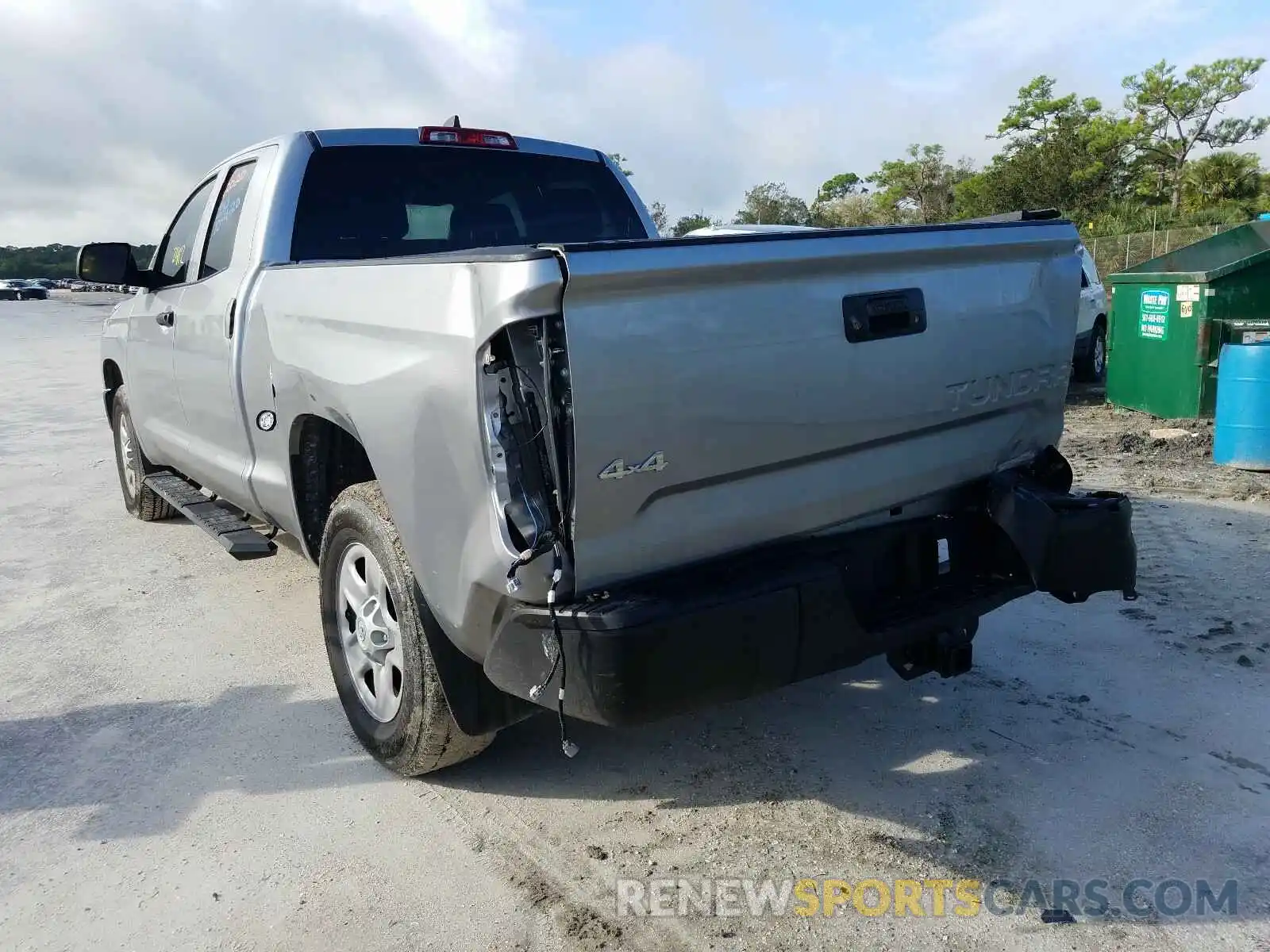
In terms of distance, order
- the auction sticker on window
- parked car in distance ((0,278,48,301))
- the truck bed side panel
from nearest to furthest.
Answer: the truck bed side panel
the auction sticker on window
parked car in distance ((0,278,48,301))

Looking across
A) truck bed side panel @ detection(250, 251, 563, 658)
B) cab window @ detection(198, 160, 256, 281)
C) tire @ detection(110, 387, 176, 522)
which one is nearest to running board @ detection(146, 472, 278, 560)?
tire @ detection(110, 387, 176, 522)

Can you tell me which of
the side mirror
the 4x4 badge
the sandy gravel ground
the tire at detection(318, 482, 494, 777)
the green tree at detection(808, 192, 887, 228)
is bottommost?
the sandy gravel ground

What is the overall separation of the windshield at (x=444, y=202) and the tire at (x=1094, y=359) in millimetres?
9118

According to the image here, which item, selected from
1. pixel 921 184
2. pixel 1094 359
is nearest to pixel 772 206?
pixel 921 184

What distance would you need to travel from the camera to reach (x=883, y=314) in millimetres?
2787

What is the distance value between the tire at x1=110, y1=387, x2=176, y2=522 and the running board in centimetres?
32

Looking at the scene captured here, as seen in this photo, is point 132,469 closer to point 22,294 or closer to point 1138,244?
point 1138,244

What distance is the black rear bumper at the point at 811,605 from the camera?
236cm

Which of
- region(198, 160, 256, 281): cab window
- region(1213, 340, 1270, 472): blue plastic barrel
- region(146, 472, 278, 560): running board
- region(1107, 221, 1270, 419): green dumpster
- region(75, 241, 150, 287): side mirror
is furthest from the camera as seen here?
region(1107, 221, 1270, 419): green dumpster

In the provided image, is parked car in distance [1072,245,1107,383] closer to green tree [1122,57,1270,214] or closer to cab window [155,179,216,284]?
cab window [155,179,216,284]

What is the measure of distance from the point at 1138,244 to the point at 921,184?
29537 mm

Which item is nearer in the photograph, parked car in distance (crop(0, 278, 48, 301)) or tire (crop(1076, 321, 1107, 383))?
tire (crop(1076, 321, 1107, 383))

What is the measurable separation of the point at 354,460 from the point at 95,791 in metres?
1.32

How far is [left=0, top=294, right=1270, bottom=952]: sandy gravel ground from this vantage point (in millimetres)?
2564
